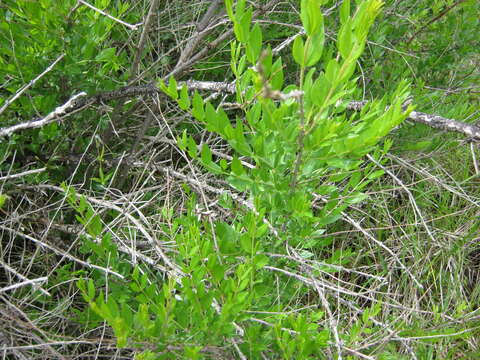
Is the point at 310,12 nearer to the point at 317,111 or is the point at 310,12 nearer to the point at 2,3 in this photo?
the point at 317,111

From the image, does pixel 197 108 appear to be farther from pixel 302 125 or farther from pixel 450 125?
pixel 450 125

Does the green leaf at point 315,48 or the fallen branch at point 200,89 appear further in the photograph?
the fallen branch at point 200,89

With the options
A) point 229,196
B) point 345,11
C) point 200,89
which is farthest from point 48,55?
point 345,11

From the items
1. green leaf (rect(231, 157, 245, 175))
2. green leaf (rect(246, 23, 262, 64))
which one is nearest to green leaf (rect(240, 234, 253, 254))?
green leaf (rect(231, 157, 245, 175))

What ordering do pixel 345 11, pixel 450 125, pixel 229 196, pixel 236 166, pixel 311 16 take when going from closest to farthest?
pixel 311 16 → pixel 345 11 → pixel 236 166 → pixel 450 125 → pixel 229 196

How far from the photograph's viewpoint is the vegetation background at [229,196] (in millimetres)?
1084

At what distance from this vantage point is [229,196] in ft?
4.91

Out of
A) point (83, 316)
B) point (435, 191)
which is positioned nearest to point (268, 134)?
point (83, 316)

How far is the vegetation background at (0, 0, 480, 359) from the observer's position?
1.08m

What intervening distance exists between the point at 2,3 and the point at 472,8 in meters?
1.83

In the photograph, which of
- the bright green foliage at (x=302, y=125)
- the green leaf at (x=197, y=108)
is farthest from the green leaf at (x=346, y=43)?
the green leaf at (x=197, y=108)

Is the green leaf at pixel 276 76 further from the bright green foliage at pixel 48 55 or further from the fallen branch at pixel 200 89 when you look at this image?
the bright green foliage at pixel 48 55

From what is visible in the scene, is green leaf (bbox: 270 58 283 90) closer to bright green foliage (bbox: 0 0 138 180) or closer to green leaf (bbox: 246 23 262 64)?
green leaf (bbox: 246 23 262 64)

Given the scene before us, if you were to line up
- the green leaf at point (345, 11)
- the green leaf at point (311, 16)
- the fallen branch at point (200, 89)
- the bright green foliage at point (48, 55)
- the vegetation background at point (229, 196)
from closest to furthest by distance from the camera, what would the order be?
the green leaf at point (311, 16)
the green leaf at point (345, 11)
the vegetation background at point (229, 196)
the fallen branch at point (200, 89)
the bright green foliage at point (48, 55)
